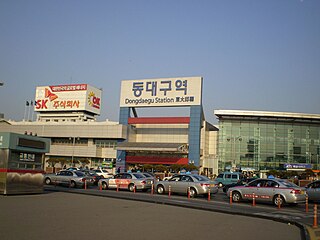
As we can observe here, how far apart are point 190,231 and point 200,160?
6149cm

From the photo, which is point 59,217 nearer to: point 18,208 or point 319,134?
point 18,208

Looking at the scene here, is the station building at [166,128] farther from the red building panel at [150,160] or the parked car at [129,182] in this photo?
the parked car at [129,182]

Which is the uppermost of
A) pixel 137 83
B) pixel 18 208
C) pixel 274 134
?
pixel 137 83

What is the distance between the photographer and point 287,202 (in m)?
20.2

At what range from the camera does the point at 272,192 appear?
20859mm

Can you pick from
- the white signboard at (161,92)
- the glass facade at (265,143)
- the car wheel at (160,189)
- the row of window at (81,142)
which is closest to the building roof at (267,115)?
the glass facade at (265,143)

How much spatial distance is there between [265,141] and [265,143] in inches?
16.1

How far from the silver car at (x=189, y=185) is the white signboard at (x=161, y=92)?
4100cm

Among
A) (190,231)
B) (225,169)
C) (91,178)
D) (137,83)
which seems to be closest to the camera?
(190,231)

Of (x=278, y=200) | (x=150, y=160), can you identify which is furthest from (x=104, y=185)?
(x=150, y=160)

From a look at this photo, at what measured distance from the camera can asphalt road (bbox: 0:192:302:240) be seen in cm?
1038

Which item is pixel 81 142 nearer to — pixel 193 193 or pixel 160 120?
pixel 160 120

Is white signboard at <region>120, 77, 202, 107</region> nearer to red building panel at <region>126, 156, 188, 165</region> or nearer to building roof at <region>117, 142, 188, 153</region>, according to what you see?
building roof at <region>117, 142, 188, 153</region>

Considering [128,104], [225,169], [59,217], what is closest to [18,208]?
[59,217]
